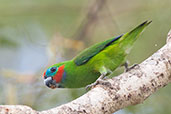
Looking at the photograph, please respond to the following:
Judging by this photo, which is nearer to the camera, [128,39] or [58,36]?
[128,39]

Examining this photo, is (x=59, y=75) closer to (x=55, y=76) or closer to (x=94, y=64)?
(x=55, y=76)

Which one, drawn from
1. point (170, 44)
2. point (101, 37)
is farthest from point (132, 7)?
point (170, 44)

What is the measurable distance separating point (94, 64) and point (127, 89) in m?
1.18

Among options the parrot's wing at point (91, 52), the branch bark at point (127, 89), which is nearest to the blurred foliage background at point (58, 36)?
the parrot's wing at point (91, 52)

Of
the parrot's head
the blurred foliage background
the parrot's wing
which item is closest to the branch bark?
the parrot's wing

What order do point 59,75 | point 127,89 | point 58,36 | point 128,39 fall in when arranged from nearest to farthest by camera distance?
1. point 127,89
2. point 128,39
3. point 59,75
4. point 58,36

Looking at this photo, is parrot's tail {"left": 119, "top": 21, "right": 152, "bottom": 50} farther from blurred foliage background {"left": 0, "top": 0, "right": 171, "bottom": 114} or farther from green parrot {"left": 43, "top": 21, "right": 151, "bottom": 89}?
blurred foliage background {"left": 0, "top": 0, "right": 171, "bottom": 114}

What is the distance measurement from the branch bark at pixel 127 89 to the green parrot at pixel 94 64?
0.80 meters

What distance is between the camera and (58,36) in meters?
5.88

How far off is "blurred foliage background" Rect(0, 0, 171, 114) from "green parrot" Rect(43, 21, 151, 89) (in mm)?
1115

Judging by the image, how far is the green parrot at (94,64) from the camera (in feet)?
13.3

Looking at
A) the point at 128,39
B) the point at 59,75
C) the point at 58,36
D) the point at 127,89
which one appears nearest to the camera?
the point at 127,89

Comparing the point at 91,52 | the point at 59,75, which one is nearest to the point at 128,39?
the point at 91,52

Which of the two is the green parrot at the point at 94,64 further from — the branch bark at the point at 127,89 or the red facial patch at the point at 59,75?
the branch bark at the point at 127,89
